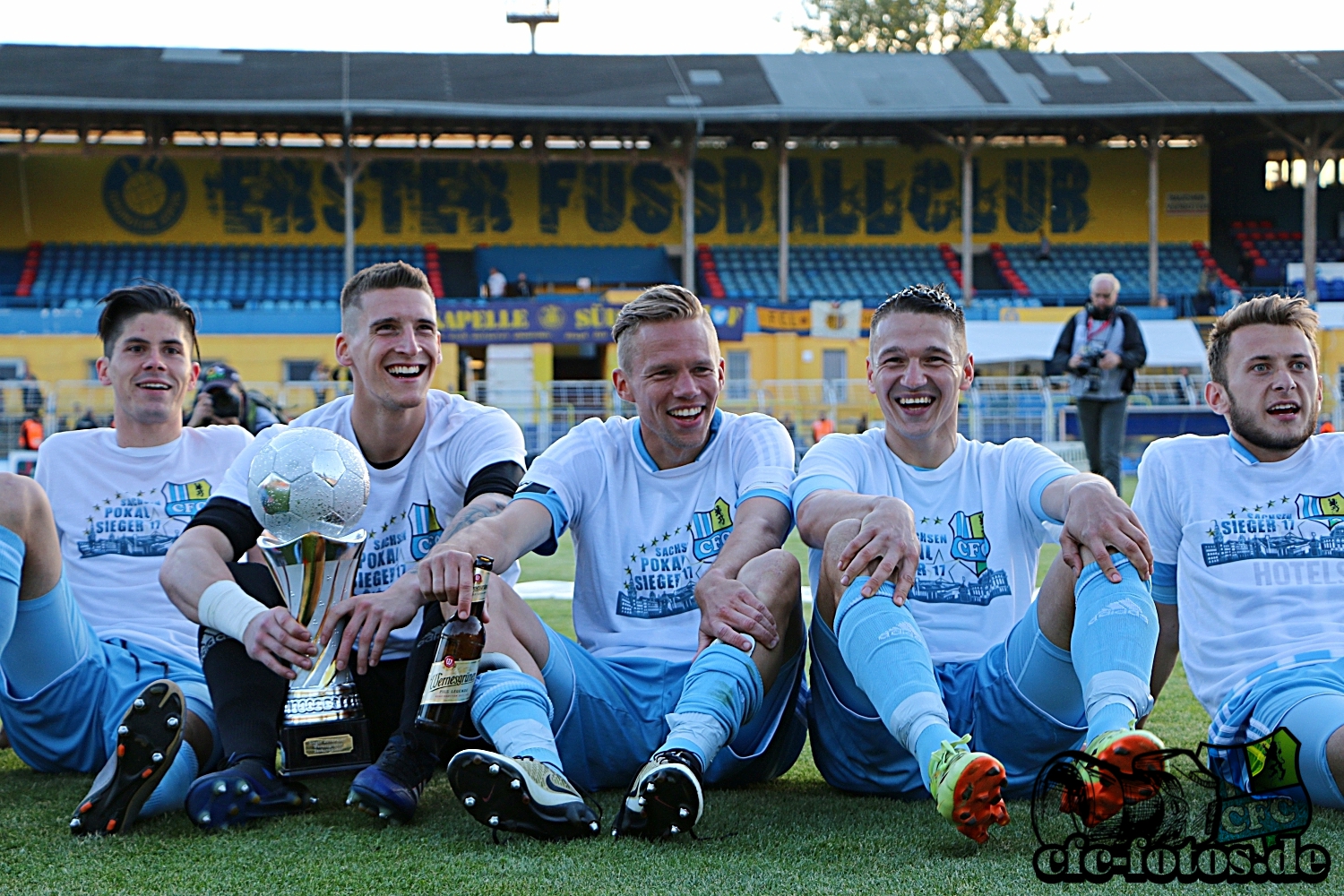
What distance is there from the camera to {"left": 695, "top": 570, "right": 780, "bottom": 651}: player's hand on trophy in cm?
275

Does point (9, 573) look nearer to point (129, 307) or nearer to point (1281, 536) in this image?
point (129, 307)

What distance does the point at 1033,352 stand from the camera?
2231 centimetres

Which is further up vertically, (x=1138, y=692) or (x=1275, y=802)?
(x=1138, y=692)

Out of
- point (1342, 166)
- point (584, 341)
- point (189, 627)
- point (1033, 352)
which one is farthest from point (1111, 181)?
point (189, 627)

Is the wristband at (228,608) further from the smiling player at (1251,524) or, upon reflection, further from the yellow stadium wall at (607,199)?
the yellow stadium wall at (607,199)

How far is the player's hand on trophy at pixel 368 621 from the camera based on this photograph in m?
2.87

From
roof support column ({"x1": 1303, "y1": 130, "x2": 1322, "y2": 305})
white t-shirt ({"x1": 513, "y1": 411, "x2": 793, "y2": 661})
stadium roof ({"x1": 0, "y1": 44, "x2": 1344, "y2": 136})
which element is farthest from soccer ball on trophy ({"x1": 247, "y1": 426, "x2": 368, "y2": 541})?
roof support column ({"x1": 1303, "y1": 130, "x2": 1322, "y2": 305})

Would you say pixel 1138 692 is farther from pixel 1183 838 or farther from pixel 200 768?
pixel 200 768

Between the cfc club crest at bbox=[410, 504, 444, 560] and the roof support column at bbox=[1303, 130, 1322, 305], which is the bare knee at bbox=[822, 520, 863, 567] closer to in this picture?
the cfc club crest at bbox=[410, 504, 444, 560]

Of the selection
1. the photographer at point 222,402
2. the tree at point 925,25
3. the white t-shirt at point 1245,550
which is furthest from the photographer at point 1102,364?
the tree at point 925,25

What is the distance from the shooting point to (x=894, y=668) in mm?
2525

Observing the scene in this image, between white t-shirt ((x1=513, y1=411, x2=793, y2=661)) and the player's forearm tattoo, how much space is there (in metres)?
0.07

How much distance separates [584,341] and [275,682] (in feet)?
64.7

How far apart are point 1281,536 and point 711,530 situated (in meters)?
1.35
